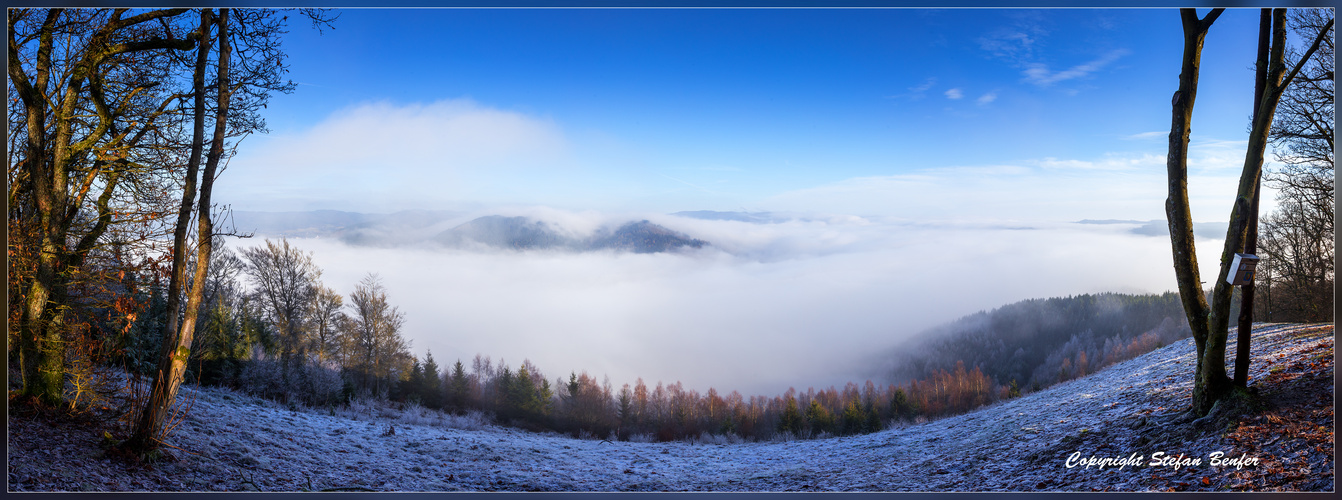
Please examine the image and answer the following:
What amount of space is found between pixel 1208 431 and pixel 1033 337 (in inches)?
183

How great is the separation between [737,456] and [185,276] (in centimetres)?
487

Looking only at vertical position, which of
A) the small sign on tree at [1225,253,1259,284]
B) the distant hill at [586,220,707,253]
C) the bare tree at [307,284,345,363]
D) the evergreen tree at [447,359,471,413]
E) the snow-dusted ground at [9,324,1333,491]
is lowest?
the evergreen tree at [447,359,471,413]

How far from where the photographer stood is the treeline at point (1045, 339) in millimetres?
7191

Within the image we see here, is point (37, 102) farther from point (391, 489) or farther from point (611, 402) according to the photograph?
point (611, 402)

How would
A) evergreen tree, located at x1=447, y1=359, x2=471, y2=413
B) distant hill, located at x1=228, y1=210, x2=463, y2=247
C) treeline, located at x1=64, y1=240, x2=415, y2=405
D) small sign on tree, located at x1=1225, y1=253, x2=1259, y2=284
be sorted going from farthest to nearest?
evergreen tree, located at x1=447, y1=359, x2=471, y2=413 < treeline, located at x1=64, y1=240, x2=415, y2=405 < distant hill, located at x1=228, y1=210, x2=463, y2=247 < small sign on tree, located at x1=1225, y1=253, x2=1259, y2=284

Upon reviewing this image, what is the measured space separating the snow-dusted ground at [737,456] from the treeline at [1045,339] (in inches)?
63.1

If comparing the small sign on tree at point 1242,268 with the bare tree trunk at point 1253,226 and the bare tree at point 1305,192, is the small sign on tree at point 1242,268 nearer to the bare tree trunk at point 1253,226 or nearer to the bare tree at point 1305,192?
the bare tree trunk at point 1253,226

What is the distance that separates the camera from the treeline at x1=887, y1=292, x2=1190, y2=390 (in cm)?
719

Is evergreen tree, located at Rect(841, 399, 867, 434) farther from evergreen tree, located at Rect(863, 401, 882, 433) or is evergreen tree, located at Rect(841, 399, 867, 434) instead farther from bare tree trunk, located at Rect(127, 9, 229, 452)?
bare tree trunk, located at Rect(127, 9, 229, 452)

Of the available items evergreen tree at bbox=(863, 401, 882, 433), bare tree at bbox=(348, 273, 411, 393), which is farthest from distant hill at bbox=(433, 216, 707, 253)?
evergreen tree at bbox=(863, 401, 882, 433)

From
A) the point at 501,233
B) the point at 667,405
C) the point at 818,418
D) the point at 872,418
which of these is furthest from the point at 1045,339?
the point at 501,233

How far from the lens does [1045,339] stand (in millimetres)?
7617

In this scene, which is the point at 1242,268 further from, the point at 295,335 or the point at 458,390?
the point at 295,335

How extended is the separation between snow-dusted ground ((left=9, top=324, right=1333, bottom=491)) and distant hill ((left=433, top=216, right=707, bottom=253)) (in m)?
2.40
